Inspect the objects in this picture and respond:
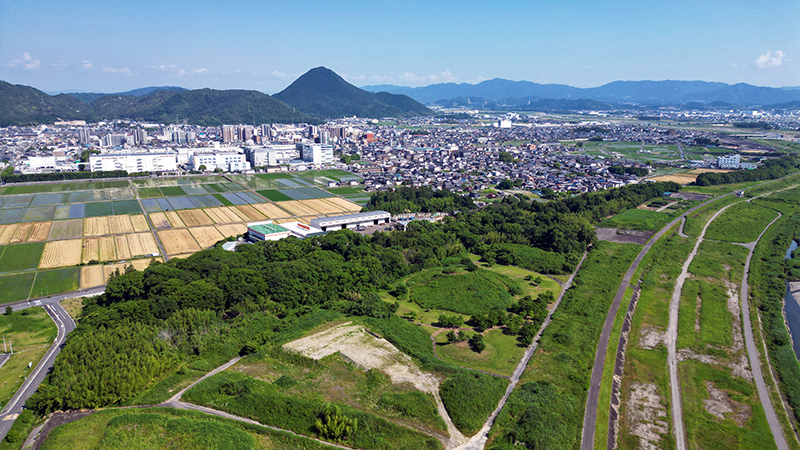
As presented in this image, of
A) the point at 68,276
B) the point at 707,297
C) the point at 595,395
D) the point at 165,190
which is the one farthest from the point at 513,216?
the point at 165,190

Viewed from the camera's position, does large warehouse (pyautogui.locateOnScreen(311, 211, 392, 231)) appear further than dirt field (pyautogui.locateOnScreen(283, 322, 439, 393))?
Yes

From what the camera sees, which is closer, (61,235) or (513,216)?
(61,235)

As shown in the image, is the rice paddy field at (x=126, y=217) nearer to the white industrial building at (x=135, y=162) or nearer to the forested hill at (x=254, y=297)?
the white industrial building at (x=135, y=162)

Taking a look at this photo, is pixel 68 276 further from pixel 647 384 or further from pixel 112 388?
pixel 647 384

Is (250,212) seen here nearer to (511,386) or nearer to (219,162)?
(219,162)

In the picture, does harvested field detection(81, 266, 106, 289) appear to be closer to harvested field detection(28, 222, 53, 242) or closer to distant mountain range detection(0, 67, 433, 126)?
harvested field detection(28, 222, 53, 242)

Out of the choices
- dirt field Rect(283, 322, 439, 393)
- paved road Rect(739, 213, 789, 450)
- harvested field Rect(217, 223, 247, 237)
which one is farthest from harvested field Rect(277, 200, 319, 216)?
paved road Rect(739, 213, 789, 450)
